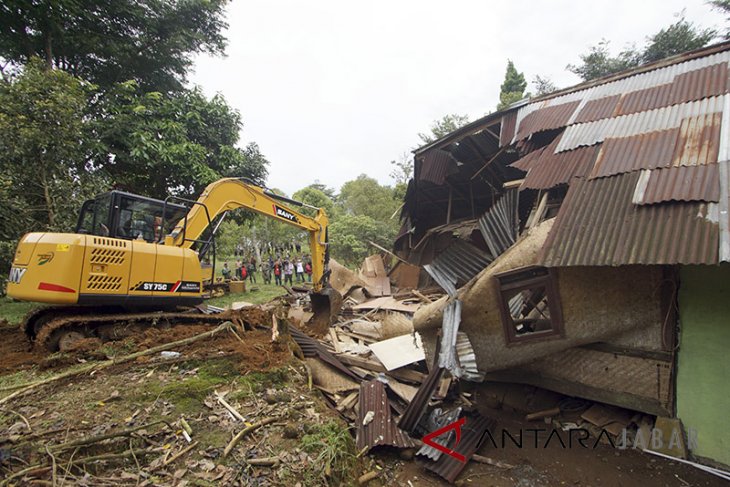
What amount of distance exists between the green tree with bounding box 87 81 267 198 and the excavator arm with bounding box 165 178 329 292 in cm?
552

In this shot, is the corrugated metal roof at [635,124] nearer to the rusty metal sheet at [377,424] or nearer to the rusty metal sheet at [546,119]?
the rusty metal sheet at [546,119]

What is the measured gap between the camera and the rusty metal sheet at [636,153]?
425cm

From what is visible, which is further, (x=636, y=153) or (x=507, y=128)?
(x=507, y=128)

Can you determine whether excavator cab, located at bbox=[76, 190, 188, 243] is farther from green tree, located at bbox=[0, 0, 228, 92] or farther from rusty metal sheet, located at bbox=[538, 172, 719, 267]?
green tree, located at bbox=[0, 0, 228, 92]

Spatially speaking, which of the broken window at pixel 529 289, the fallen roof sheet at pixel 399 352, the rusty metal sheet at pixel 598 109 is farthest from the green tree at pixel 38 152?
the rusty metal sheet at pixel 598 109

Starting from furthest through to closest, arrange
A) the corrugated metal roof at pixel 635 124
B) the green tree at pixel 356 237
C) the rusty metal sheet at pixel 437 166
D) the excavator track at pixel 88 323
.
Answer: the green tree at pixel 356 237 < the rusty metal sheet at pixel 437 166 < the excavator track at pixel 88 323 < the corrugated metal roof at pixel 635 124

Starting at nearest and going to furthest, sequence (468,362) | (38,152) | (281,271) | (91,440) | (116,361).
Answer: (91,440) → (468,362) → (116,361) → (38,152) → (281,271)

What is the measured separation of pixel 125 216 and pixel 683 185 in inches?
327

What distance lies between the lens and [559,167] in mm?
5234

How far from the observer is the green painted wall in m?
3.59

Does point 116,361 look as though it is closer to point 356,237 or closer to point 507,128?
point 507,128

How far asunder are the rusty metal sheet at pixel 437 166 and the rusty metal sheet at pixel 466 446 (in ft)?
22.2

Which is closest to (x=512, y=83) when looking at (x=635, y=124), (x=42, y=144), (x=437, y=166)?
(x=437, y=166)

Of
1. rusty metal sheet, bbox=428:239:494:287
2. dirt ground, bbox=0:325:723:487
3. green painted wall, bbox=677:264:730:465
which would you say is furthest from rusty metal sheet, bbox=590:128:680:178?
dirt ground, bbox=0:325:723:487
